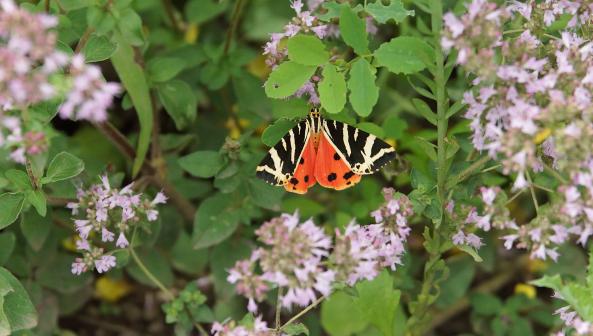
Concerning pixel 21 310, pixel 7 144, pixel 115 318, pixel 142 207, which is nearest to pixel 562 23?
pixel 142 207

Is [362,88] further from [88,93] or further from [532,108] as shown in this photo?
[88,93]

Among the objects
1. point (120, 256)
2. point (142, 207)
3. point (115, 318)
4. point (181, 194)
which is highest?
point (142, 207)

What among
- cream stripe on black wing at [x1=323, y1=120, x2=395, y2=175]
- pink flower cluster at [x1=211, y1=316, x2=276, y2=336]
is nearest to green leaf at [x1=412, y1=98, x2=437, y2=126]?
cream stripe on black wing at [x1=323, y1=120, x2=395, y2=175]

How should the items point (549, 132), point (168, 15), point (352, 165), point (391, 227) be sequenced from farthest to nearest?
point (168, 15), point (352, 165), point (391, 227), point (549, 132)

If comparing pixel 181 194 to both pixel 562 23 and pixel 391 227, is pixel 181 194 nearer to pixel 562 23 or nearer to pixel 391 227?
pixel 391 227

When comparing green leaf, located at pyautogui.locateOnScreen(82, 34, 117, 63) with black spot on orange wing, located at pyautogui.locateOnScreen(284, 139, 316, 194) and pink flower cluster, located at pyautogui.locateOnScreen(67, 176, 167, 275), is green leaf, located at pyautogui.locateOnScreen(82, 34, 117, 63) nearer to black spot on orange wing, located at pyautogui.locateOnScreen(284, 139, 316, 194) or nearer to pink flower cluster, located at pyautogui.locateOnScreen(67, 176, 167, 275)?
pink flower cluster, located at pyautogui.locateOnScreen(67, 176, 167, 275)

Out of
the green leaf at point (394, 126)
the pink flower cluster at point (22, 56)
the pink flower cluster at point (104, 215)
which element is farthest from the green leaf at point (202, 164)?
the pink flower cluster at point (22, 56)
